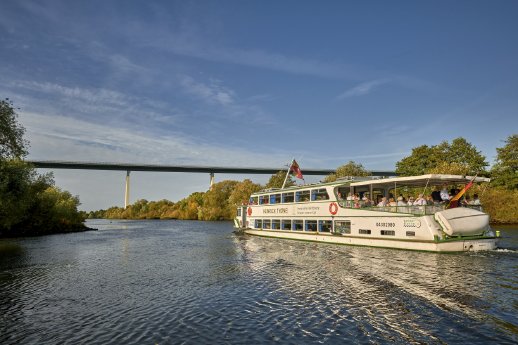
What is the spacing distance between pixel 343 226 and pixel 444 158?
58.5m

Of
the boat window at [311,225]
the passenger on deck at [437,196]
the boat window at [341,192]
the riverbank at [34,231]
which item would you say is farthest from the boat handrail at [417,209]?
the riverbank at [34,231]

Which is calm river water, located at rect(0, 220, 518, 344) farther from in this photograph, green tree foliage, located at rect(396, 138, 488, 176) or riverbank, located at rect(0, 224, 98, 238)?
green tree foliage, located at rect(396, 138, 488, 176)

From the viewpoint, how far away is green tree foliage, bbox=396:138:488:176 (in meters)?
75.8

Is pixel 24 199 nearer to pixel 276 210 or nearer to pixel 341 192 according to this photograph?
pixel 276 210

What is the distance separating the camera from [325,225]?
34781mm

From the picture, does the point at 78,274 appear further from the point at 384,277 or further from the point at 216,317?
the point at 384,277

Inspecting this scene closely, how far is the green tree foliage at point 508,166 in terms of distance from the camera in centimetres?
6994

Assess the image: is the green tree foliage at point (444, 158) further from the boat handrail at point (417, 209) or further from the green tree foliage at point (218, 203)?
the green tree foliage at point (218, 203)

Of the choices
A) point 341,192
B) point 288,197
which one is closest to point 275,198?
point 288,197

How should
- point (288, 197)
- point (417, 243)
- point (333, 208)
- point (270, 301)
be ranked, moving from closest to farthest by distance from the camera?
1. point (270, 301)
2. point (417, 243)
3. point (333, 208)
4. point (288, 197)

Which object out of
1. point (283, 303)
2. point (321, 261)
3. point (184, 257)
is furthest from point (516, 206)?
point (283, 303)

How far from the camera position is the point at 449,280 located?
56.5ft

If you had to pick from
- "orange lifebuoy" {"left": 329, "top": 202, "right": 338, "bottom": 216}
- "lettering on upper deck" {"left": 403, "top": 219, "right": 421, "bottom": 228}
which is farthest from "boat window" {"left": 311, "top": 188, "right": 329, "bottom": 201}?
"lettering on upper deck" {"left": 403, "top": 219, "right": 421, "bottom": 228}

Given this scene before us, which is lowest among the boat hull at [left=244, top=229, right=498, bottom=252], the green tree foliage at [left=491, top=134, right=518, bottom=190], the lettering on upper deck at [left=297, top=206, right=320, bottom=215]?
the boat hull at [left=244, top=229, right=498, bottom=252]
